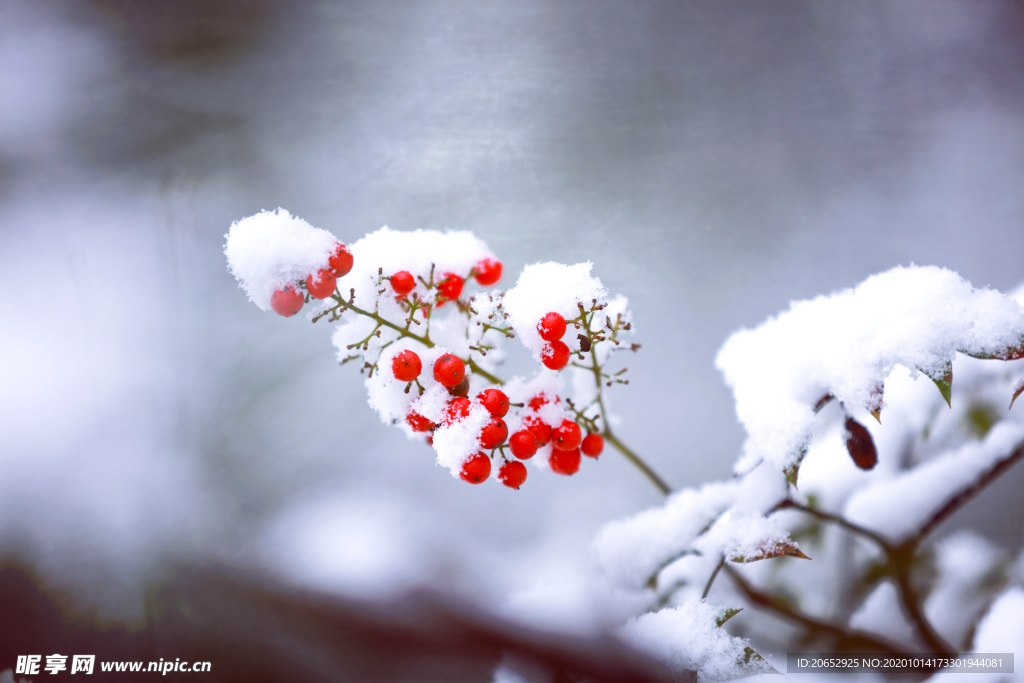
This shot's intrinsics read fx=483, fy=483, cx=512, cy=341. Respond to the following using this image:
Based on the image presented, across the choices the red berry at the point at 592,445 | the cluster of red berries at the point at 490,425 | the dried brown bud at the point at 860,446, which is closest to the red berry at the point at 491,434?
the cluster of red berries at the point at 490,425

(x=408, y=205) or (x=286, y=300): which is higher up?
(x=408, y=205)

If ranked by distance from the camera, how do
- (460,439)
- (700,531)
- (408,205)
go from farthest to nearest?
(408,205) → (700,531) → (460,439)

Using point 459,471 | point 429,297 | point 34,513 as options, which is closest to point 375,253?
point 429,297

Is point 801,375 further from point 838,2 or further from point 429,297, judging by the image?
point 838,2

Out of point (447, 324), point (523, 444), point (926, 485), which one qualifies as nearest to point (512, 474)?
point (523, 444)

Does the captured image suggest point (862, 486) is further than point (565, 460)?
Yes

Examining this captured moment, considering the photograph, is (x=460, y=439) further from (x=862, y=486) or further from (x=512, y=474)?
(x=862, y=486)

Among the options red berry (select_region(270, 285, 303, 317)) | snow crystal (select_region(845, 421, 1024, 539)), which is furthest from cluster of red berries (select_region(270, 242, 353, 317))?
snow crystal (select_region(845, 421, 1024, 539))
